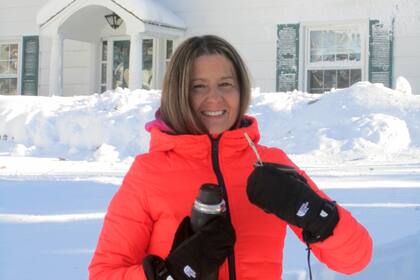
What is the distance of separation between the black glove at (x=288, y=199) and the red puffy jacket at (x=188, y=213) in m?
0.08

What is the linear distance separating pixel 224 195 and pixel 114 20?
15.1 m

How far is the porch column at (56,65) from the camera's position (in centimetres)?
1541

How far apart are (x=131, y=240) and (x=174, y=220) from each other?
0.46ft

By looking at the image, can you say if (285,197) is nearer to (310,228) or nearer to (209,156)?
(310,228)

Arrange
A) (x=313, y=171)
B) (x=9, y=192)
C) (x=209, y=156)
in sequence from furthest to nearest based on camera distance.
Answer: (x=313, y=171) < (x=9, y=192) < (x=209, y=156)

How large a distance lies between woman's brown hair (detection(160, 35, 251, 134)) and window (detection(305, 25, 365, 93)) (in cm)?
1266

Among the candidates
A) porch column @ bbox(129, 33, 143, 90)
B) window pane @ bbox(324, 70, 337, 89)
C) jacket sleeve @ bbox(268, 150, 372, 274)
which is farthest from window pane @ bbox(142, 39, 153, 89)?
jacket sleeve @ bbox(268, 150, 372, 274)

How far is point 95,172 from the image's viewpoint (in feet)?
25.3

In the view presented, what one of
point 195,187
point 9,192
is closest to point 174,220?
point 195,187

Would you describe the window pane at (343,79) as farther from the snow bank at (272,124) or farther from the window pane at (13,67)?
the window pane at (13,67)

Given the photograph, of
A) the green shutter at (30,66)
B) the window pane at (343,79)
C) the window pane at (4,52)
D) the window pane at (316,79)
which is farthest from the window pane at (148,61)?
the window pane at (343,79)

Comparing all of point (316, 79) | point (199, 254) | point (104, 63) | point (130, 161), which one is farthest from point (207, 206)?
point (104, 63)

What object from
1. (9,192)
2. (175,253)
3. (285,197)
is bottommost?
(9,192)

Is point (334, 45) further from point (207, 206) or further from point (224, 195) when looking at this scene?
point (207, 206)
